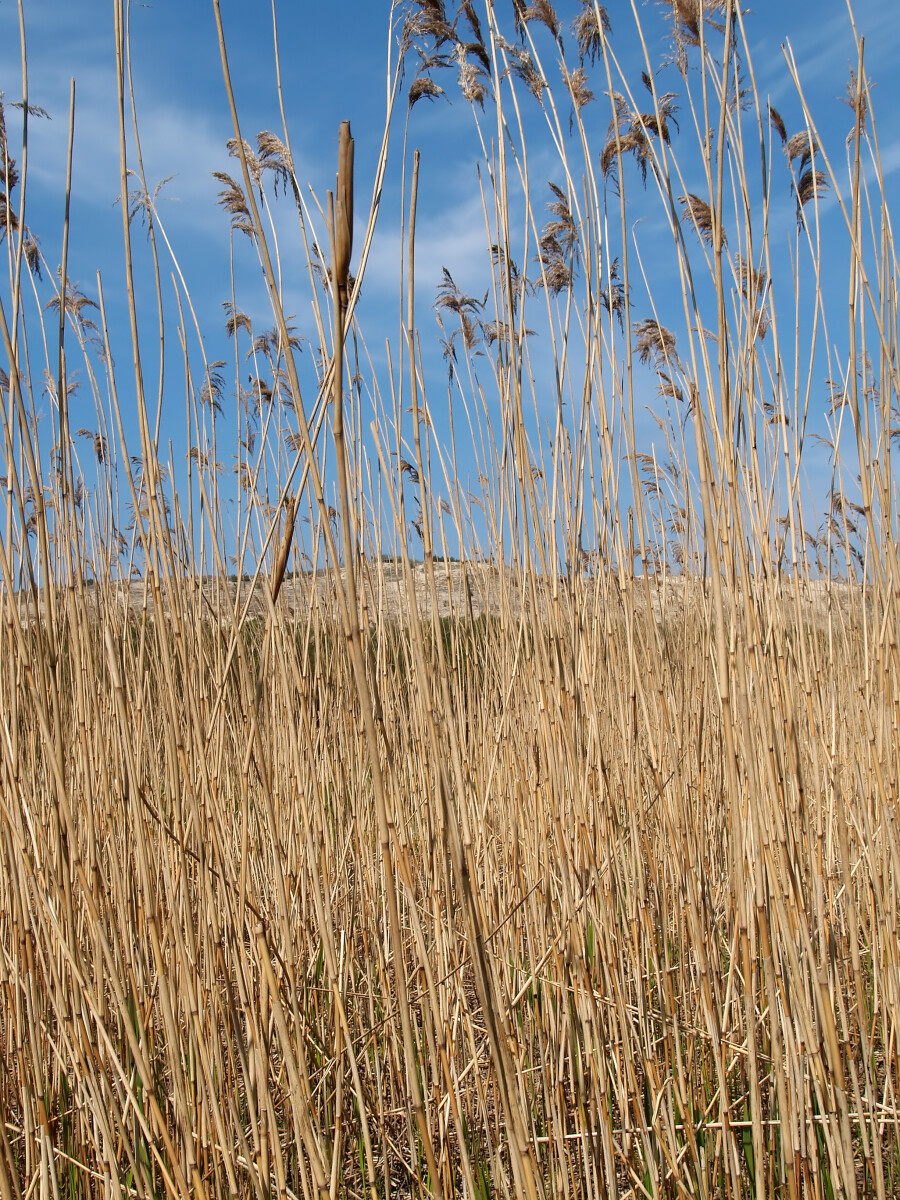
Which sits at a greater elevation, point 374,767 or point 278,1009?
point 374,767

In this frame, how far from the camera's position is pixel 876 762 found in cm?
131

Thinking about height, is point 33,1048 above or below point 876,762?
Result: below

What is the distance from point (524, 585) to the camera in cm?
115

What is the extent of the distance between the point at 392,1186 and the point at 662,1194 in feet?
1.37

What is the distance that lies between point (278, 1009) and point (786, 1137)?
1.80 ft

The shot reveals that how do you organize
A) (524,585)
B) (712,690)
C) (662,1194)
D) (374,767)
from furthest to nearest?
(712,690) → (524,585) → (662,1194) → (374,767)

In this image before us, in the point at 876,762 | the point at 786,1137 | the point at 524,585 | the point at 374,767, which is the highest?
the point at 524,585

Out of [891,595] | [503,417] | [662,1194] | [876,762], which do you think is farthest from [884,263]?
[662,1194]

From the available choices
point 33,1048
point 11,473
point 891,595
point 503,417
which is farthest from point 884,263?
point 33,1048

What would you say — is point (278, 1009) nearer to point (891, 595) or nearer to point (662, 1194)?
point (662, 1194)

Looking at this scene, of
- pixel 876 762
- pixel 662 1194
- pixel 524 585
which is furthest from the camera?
pixel 876 762

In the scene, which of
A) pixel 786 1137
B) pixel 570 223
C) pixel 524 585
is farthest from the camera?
pixel 570 223

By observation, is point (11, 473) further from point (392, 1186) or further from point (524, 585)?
point (392, 1186)

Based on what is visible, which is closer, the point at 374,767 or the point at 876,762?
the point at 374,767
